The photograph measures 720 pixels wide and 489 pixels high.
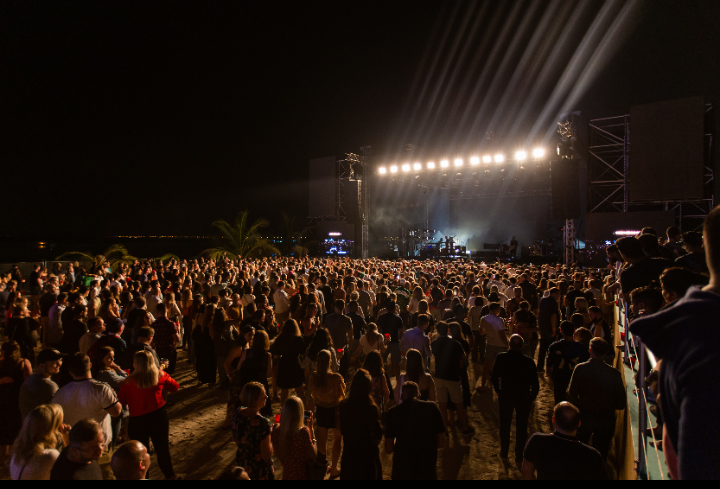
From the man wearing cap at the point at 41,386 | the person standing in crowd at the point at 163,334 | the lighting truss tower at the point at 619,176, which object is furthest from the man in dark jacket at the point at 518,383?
the lighting truss tower at the point at 619,176

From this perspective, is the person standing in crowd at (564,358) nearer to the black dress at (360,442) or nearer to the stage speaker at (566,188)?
the black dress at (360,442)

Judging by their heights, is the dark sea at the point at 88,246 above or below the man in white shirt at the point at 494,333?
above

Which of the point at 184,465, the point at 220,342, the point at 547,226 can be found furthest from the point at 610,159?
the point at 184,465

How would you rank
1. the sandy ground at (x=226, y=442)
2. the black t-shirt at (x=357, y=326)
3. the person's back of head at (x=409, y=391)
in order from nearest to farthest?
1. the person's back of head at (x=409, y=391)
2. the sandy ground at (x=226, y=442)
3. the black t-shirt at (x=357, y=326)

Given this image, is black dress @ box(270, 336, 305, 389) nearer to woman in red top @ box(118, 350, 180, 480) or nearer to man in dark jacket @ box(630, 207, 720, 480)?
woman in red top @ box(118, 350, 180, 480)

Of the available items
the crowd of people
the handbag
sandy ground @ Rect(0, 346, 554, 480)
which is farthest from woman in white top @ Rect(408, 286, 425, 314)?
the handbag

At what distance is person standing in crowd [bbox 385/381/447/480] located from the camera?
3.01 meters

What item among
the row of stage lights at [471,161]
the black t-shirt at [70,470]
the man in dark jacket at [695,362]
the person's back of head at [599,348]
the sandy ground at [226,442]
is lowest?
the sandy ground at [226,442]

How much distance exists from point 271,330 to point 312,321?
110 cm

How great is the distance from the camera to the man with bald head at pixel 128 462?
233 cm

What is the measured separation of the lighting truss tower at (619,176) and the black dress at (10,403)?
798 inches

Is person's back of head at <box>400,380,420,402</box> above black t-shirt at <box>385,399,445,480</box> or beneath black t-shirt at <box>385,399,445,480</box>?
above

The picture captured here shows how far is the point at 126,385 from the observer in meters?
3.62

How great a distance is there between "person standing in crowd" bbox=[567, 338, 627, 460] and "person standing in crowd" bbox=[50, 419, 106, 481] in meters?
4.05
